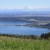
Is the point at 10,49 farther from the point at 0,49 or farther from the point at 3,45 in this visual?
the point at 3,45

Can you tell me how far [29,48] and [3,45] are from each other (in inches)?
50.8

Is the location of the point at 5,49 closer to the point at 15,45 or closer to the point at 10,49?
the point at 10,49

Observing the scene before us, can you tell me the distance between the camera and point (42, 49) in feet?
29.1

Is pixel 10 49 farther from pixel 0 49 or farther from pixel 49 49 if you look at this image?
pixel 49 49

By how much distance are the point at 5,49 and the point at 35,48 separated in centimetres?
111

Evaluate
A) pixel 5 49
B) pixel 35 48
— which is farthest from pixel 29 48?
pixel 5 49

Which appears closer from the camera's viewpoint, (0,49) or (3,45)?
(0,49)

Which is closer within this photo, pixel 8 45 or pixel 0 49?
pixel 0 49

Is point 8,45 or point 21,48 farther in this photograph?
point 8,45

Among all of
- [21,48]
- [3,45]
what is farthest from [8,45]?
[21,48]

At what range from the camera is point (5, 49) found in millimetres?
8773

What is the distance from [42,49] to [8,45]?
1.61 meters

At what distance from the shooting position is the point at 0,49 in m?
8.77

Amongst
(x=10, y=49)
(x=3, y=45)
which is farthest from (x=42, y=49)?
(x=3, y=45)
